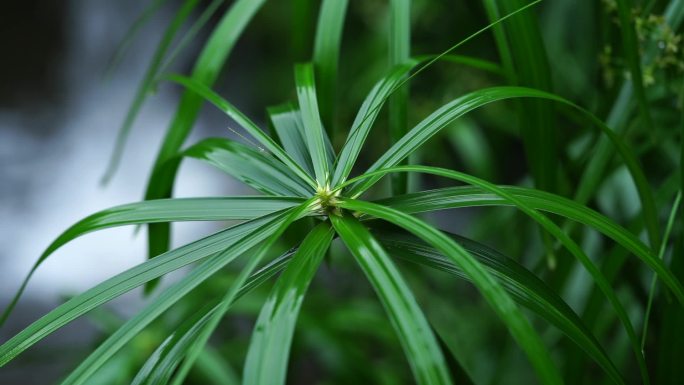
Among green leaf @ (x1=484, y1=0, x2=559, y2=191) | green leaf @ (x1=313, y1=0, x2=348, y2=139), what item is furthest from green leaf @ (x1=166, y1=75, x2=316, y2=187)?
green leaf @ (x1=484, y1=0, x2=559, y2=191)

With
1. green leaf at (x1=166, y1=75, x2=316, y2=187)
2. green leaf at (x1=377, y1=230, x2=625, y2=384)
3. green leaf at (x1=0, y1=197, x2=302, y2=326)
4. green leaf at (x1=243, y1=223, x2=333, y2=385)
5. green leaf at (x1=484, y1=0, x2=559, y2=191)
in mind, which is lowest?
green leaf at (x1=243, y1=223, x2=333, y2=385)

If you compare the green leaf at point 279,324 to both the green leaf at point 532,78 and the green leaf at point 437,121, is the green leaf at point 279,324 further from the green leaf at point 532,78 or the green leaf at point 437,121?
the green leaf at point 532,78

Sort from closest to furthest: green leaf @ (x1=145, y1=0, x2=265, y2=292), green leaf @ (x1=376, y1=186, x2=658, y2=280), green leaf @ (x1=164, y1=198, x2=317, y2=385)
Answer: green leaf @ (x1=164, y1=198, x2=317, y2=385)
green leaf @ (x1=376, y1=186, x2=658, y2=280)
green leaf @ (x1=145, y1=0, x2=265, y2=292)

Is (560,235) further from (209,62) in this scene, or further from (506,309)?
(209,62)

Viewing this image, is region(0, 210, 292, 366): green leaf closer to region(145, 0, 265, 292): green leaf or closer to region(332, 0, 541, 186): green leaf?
region(332, 0, 541, 186): green leaf

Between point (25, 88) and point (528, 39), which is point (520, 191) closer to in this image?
point (528, 39)

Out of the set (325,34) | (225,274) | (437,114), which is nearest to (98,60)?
(225,274)
